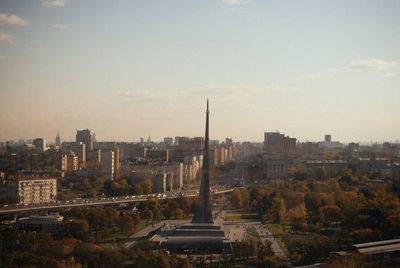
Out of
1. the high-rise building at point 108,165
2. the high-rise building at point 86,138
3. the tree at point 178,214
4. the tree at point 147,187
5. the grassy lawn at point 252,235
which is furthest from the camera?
the high-rise building at point 86,138

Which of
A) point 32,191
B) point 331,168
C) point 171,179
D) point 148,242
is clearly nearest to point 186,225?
point 148,242

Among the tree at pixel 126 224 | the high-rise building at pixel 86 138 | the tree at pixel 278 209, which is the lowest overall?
the tree at pixel 126 224

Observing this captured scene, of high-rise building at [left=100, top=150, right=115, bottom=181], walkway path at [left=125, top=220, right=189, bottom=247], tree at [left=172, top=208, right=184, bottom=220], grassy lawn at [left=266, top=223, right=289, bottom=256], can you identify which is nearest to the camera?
grassy lawn at [left=266, top=223, right=289, bottom=256]

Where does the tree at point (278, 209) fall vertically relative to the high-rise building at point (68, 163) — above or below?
below

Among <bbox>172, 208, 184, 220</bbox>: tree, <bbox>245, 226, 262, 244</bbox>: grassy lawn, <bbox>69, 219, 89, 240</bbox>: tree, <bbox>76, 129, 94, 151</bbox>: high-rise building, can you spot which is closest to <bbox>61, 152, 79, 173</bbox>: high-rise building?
<bbox>76, 129, 94, 151</bbox>: high-rise building

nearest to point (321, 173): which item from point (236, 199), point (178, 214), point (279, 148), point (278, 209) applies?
point (236, 199)

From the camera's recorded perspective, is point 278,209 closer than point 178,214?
Yes

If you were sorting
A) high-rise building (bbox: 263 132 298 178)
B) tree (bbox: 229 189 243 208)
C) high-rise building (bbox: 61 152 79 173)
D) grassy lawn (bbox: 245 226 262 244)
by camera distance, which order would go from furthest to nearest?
high-rise building (bbox: 263 132 298 178) < high-rise building (bbox: 61 152 79 173) < tree (bbox: 229 189 243 208) < grassy lawn (bbox: 245 226 262 244)

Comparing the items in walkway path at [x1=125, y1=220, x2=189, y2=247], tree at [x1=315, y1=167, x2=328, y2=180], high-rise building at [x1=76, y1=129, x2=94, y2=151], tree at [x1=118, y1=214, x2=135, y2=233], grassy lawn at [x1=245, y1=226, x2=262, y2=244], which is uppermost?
high-rise building at [x1=76, y1=129, x2=94, y2=151]

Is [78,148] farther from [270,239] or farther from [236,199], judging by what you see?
[270,239]

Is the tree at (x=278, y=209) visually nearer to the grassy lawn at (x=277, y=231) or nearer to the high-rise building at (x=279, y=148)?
the grassy lawn at (x=277, y=231)

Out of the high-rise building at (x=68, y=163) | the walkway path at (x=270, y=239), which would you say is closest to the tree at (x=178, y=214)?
the walkway path at (x=270, y=239)

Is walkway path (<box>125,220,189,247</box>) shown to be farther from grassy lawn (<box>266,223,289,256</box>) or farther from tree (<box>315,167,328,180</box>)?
tree (<box>315,167,328,180</box>)

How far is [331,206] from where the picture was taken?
23.2 meters
